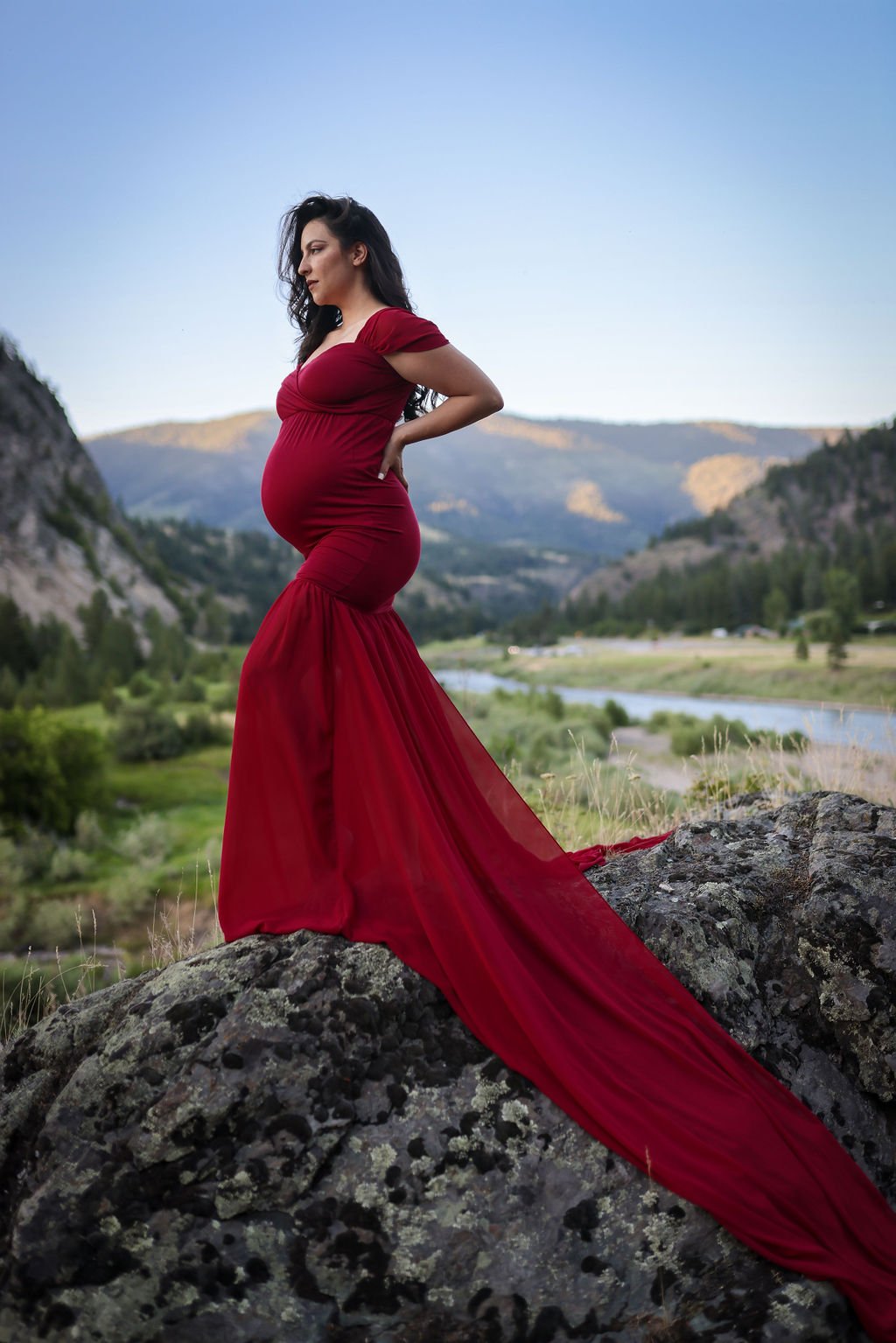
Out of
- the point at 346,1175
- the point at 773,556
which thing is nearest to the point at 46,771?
the point at 346,1175

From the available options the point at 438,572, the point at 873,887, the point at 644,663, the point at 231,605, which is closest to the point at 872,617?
the point at 644,663

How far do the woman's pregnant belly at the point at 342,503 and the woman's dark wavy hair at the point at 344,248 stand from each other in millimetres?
387

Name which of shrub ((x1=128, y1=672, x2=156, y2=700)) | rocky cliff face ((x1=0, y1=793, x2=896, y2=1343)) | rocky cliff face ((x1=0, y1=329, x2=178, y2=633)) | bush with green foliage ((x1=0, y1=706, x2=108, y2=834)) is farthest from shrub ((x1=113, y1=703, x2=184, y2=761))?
rocky cliff face ((x1=0, y1=793, x2=896, y2=1343))

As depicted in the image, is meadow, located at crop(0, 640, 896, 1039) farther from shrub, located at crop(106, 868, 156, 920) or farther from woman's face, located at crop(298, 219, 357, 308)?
woman's face, located at crop(298, 219, 357, 308)

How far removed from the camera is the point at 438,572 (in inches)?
4168

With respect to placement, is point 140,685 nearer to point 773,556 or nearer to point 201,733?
point 201,733

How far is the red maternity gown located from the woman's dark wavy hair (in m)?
0.26

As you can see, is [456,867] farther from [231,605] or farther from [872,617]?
[231,605]

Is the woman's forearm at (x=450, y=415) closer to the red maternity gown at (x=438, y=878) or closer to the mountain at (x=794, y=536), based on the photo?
the red maternity gown at (x=438, y=878)

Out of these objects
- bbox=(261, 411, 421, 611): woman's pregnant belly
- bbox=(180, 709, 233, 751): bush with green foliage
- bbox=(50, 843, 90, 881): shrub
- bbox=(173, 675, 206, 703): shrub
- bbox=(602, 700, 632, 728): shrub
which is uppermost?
bbox=(261, 411, 421, 611): woman's pregnant belly

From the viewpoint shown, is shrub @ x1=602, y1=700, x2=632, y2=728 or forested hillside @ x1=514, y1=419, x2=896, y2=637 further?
forested hillside @ x1=514, y1=419, x2=896, y2=637

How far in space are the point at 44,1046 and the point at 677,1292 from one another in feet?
5.97

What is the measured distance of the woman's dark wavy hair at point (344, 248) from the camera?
3480 mm

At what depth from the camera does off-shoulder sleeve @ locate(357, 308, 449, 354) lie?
10.8ft
